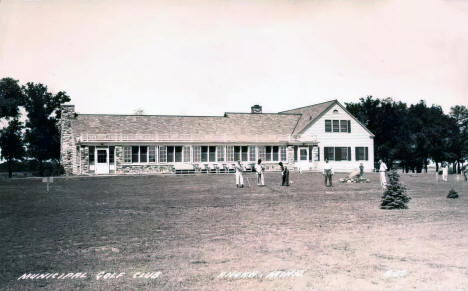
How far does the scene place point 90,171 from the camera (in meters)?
35.2

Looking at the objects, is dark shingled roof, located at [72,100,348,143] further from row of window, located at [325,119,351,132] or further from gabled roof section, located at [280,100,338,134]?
row of window, located at [325,119,351,132]

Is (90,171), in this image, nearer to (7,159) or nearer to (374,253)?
(7,159)

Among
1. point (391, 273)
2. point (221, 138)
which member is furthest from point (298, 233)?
point (221, 138)

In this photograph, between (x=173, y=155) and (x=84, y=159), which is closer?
(x=84, y=159)

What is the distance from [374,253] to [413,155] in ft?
172

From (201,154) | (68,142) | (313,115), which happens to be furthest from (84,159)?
(313,115)

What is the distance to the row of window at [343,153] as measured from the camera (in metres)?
40.5

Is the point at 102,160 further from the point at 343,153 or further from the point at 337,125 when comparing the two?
the point at 343,153

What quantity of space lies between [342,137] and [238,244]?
3387 cm

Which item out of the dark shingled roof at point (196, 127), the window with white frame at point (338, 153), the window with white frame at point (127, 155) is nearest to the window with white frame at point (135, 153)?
the window with white frame at point (127, 155)

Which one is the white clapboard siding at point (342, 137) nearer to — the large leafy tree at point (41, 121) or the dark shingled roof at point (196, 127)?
the dark shingled roof at point (196, 127)

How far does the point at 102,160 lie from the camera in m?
35.5

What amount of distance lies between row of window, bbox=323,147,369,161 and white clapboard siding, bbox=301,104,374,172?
0.92 feet

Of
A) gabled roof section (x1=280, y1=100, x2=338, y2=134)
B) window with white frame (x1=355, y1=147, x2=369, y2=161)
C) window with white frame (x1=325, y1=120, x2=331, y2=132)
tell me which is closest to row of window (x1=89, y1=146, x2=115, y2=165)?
gabled roof section (x1=280, y1=100, x2=338, y2=134)
